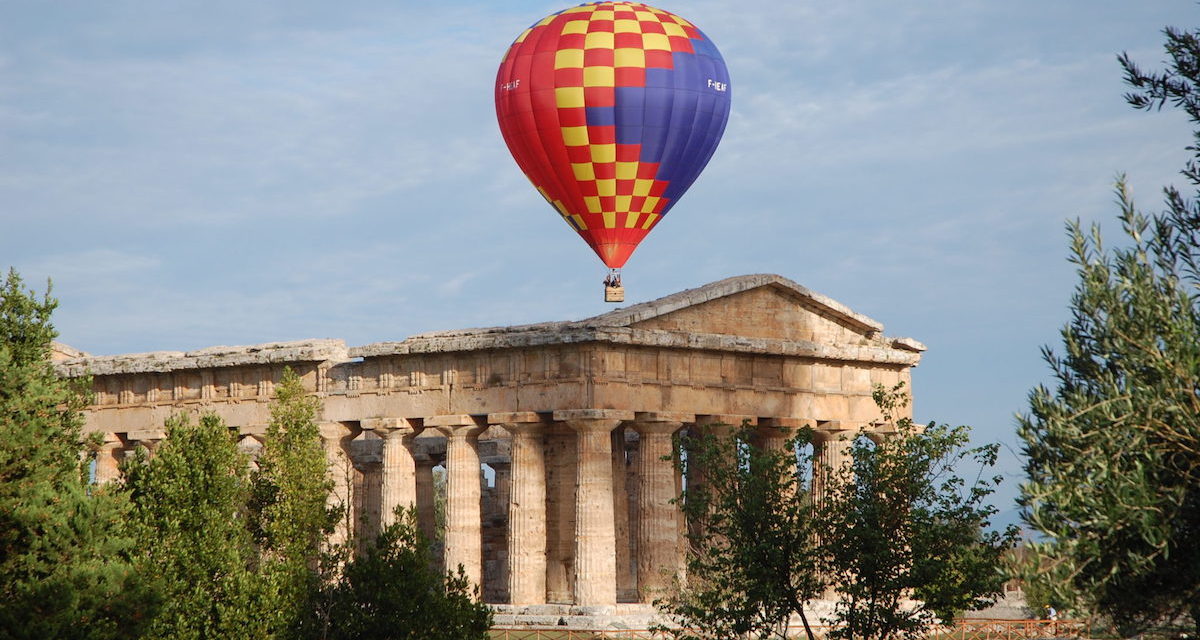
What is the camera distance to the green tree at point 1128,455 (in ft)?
74.7

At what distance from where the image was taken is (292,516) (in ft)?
120

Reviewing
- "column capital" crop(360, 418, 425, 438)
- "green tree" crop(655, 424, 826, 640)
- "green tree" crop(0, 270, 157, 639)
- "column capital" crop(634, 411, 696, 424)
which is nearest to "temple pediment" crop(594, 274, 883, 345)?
"column capital" crop(634, 411, 696, 424)

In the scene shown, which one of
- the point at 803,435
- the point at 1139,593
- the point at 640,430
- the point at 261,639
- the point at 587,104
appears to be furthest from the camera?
the point at 587,104

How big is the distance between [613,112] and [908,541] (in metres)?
20.4

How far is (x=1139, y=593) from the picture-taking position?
23516 mm

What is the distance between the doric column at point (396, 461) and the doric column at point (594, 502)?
4.90 metres

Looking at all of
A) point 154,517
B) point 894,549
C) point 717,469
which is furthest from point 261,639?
point 894,549

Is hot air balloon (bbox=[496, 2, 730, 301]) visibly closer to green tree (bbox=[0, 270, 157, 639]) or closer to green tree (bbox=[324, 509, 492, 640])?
green tree (bbox=[324, 509, 492, 640])

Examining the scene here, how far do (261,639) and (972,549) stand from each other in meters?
12.0

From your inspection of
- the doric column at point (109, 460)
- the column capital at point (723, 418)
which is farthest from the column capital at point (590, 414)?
the doric column at point (109, 460)

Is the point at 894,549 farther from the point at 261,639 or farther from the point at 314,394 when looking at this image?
the point at 314,394

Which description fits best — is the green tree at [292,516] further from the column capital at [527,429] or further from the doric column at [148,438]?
the doric column at [148,438]

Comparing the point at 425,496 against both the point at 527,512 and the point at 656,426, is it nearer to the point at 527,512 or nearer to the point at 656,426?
the point at 527,512

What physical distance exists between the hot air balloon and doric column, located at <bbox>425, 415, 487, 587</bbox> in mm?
8931
